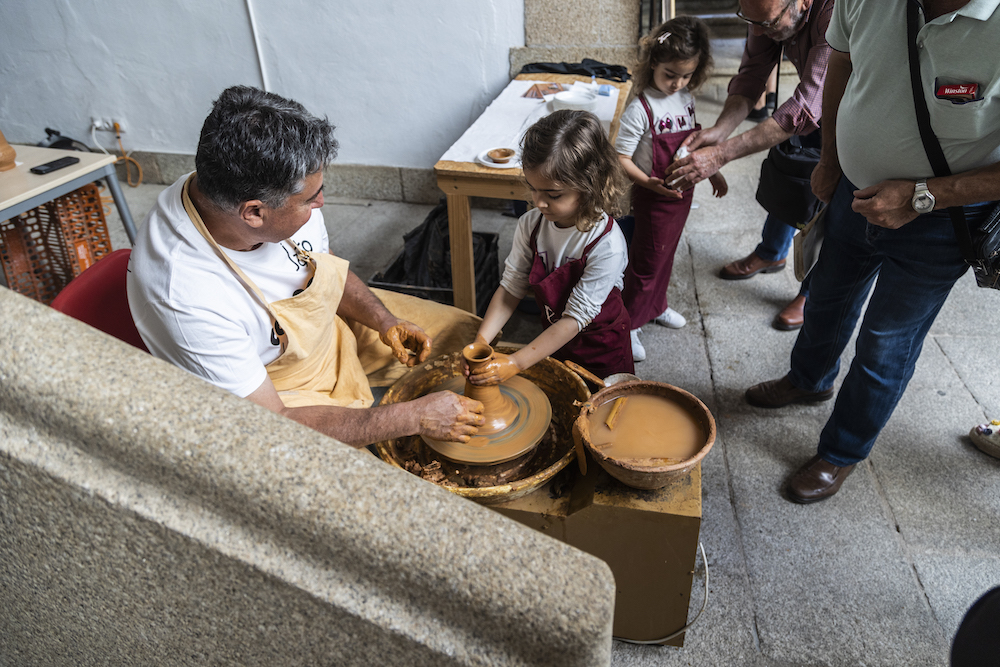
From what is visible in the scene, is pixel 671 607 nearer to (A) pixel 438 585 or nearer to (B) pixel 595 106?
(A) pixel 438 585

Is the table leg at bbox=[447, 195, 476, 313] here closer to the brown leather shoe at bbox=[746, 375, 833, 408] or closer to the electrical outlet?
the brown leather shoe at bbox=[746, 375, 833, 408]

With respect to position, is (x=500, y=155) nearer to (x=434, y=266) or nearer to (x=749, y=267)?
(x=434, y=266)

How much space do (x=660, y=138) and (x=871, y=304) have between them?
1.14 meters

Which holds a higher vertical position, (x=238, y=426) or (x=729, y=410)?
(x=238, y=426)

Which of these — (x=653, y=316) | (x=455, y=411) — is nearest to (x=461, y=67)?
(x=653, y=316)

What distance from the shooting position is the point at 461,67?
14.2 ft

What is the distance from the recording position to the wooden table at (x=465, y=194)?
2680 millimetres

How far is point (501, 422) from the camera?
1802 millimetres

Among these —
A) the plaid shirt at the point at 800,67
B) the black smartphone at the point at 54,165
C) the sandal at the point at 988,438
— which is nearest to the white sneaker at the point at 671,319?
the plaid shirt at the point at 800,67

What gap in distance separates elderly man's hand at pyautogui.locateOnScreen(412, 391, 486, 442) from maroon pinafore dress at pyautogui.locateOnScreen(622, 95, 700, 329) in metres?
A: 1.53

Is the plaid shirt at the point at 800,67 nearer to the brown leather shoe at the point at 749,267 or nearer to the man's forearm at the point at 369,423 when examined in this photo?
the brown leather shoe at the point at 749,267

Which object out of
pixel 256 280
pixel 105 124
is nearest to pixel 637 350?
pixel 256 280

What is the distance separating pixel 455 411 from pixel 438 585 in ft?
2.94

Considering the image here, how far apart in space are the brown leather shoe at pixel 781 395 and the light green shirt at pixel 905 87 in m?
1.05
